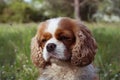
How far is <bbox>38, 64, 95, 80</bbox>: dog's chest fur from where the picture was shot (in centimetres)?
524

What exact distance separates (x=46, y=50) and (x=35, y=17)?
77.2 ft

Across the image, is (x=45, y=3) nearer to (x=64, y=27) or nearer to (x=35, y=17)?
(x=35, y=17)

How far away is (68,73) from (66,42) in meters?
0.44

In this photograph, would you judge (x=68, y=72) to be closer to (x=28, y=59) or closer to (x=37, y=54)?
(x=37, y=54)

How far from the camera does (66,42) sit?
4996 mm

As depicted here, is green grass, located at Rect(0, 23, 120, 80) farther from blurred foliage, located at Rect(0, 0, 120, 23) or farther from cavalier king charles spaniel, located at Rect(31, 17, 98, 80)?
blurred foliage, located at Rect(0, 0, 120, 23)

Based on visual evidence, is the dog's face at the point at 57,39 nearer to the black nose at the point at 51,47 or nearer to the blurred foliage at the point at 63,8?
the black nose at the point at 51,47

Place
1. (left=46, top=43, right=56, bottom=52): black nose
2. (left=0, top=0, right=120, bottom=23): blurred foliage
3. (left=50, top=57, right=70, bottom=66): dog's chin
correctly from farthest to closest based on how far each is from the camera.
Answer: (left=0, top=0, right=120, bottom=23): blurred foliage → (left=50, top=57, right=70, bottom=66): dog's chin → (left=46, top=43, right=56, bottom=52): black nose

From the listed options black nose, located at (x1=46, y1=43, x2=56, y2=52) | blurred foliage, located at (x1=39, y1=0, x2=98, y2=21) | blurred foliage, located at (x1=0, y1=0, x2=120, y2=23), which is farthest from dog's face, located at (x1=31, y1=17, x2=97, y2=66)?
blurred foliage, located at (x1=39, y1=0, x2=98, y2=21)

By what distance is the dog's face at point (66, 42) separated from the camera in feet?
16.2

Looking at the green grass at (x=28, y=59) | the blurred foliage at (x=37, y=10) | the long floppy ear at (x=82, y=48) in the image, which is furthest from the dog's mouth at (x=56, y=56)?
the blurred foliage at (x=37, y=10)

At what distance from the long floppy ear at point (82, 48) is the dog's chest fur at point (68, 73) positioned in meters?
0.11

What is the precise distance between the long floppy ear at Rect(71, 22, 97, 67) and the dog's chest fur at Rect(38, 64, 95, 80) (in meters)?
0.11

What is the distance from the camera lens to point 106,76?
6.87m
